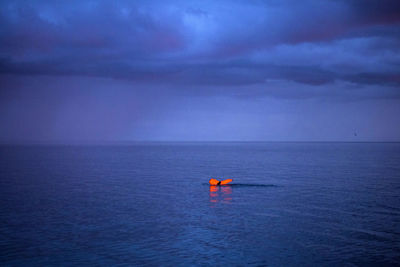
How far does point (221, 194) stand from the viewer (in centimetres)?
5750

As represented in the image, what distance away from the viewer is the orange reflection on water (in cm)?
5222

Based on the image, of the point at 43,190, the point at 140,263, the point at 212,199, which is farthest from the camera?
the point at 43,190

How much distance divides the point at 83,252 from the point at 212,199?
2616cm

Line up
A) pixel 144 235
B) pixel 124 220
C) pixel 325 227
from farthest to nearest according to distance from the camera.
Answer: pixel 124 220 < pixel 325 227 < pixel 144 235

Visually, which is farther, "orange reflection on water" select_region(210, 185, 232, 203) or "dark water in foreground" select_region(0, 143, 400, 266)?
"orange reflection on water" select_region(210, 185, 232, 203)

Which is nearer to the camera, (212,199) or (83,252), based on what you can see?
(83,252)

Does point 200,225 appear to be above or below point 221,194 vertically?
below

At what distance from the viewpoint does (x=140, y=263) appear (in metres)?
26.9

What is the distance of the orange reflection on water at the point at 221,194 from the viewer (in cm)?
5222

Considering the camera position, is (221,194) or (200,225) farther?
(221,194)

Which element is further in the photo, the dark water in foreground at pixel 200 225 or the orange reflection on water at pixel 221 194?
the orange reflection on water at pixel 221 194

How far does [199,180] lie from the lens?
76.4 m

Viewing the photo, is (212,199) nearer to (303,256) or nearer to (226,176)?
(303,256)

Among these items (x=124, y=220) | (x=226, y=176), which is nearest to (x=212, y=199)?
(x=124, y=220)
